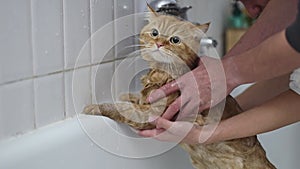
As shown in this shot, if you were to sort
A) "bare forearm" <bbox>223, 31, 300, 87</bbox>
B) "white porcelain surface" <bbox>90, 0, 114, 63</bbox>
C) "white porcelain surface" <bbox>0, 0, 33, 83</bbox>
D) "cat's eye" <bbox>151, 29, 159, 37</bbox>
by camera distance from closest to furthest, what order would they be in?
"bare forearm" <bbox>223, 31, 300, 87</bbox>
"white porcelain surface" <bbox>0, 0, 33, 83</bbox>
"cat's eye" <bbox>151, 29, 159, 37</bbox>
"white porcelain surface" <bbox>90, 0, 114, 63</bbox>

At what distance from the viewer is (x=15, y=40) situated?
2.92ft

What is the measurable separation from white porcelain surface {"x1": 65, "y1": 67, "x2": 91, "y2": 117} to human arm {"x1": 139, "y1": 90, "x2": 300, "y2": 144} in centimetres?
17

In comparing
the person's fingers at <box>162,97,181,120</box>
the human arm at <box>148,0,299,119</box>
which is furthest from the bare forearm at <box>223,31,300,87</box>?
the person's fingers at <box>162,97,181,120</box>

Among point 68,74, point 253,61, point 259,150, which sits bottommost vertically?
point 259,150

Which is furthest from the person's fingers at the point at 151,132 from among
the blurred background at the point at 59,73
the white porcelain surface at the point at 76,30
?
the white porcelain surface at the point at 76,30

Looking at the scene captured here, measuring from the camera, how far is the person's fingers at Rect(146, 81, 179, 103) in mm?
926

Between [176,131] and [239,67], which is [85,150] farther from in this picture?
[239,67]

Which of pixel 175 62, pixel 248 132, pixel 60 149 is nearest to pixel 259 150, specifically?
pixel 248 132

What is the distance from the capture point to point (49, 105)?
1.00 metres

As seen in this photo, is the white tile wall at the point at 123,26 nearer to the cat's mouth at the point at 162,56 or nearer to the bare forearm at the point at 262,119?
the cat's mouth at the point at 162,56

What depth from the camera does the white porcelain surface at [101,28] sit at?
43.9 inches

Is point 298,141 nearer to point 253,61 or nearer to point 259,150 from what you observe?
point 259,150

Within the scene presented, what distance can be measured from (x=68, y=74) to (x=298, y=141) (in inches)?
30.5

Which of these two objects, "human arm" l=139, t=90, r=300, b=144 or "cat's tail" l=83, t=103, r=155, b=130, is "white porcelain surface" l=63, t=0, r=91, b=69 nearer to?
"cat's tail" l=83, t=103, r=155, b=130
